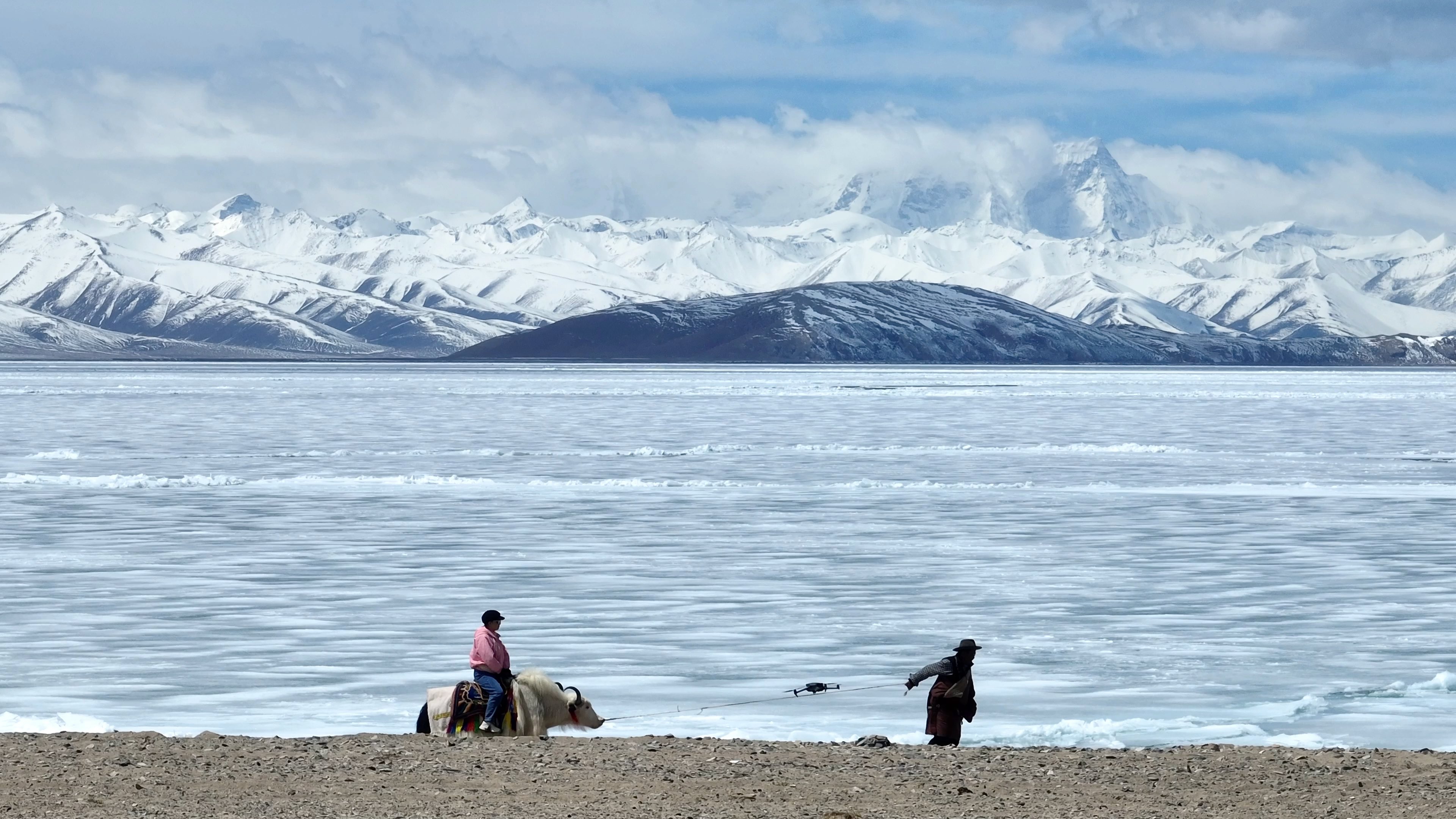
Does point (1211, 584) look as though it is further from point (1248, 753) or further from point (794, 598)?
point (1248, 753)

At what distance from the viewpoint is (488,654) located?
52.5 ft

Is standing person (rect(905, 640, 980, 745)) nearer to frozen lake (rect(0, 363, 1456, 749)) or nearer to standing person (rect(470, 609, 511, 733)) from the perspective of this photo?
frozen lake (rect(0, 363, 1456, 749))

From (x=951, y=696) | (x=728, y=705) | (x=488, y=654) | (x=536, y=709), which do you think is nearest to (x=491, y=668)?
(x=488, y=654)

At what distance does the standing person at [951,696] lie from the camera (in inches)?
645

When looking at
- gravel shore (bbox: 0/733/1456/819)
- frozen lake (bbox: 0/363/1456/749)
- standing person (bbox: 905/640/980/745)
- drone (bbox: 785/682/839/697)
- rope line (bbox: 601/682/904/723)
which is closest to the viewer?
gravel shore (bbox: 0/733/1456/819)

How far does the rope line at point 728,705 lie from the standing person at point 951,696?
171 cm

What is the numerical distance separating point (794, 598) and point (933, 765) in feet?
38.5

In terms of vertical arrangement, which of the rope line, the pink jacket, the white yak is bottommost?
the rope line

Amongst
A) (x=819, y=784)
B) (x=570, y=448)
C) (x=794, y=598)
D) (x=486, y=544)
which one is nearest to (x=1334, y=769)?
(x=819, y=784)

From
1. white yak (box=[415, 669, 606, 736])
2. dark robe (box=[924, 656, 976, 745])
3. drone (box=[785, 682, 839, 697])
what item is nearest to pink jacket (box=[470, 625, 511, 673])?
white yak (box=[415, 669, 606, 736])

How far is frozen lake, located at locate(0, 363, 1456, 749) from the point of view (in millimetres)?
18828

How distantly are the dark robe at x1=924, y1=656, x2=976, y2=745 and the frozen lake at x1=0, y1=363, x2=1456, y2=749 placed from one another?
743 mm

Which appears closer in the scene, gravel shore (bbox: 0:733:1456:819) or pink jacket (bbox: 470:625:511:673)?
gravel shore (bbox: 0:733:1456:819)

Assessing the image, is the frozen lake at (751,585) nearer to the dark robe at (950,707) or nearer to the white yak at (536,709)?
the dark robe at (950,707)
